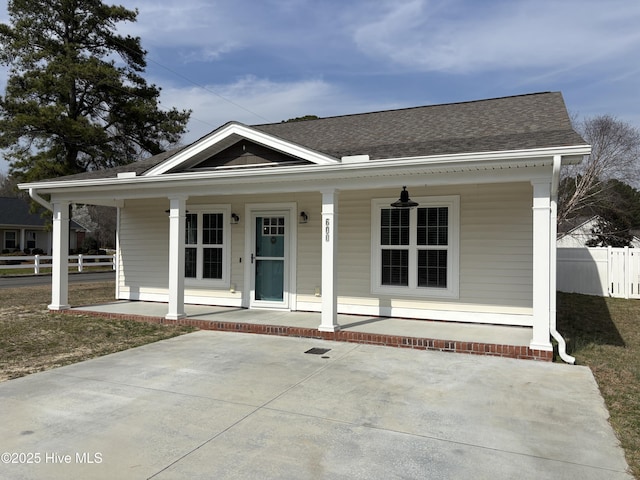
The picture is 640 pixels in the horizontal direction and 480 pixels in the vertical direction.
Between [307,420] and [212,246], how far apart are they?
6658mm

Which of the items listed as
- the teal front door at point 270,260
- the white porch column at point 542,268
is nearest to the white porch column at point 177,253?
the teal front door at point 270,260

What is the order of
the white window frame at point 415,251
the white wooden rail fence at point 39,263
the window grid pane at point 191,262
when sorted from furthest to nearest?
the white wooden rail fence at point 39,263, the window grid pane at point 191,262, the white window frame at point 415,251

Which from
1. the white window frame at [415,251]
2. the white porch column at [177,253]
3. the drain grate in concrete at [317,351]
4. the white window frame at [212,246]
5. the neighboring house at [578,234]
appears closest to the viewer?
the drain grate in concrete at [317,351]

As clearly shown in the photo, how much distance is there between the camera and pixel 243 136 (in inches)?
311

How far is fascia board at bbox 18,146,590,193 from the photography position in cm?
576

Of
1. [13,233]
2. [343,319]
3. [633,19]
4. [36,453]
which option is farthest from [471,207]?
[13,233]

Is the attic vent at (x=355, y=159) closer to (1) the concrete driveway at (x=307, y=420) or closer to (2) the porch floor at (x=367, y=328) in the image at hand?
(2) the porch floor at (x=367, y=328)

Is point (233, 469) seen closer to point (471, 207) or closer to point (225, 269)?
point (471, 207)

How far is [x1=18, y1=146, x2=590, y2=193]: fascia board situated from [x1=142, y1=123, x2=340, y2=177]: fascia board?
0.15 metres

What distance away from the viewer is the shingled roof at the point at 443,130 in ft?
21.0

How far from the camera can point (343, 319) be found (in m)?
8.10

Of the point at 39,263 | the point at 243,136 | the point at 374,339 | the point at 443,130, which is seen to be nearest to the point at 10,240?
the point at 39,263

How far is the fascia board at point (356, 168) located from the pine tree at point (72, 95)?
549 inches

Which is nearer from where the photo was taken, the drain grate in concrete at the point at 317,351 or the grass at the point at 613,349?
the grass at the point at 613,349
